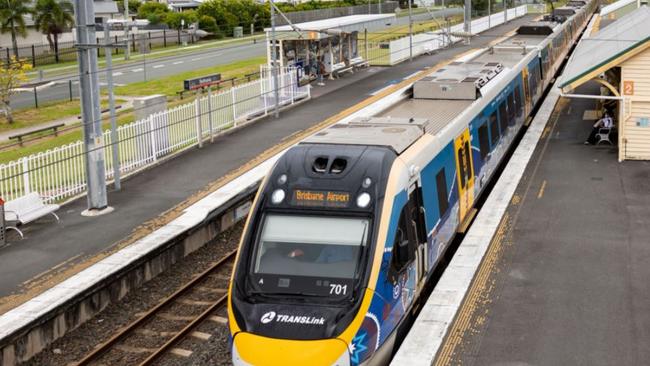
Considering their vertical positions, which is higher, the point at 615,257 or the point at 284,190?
the point at 284,190

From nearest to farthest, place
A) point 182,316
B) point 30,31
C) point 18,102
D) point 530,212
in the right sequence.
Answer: point 182,316, point 530,212, point 18,102, point 30,31

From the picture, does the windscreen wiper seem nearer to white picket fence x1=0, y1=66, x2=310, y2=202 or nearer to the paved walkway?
the paved walkway

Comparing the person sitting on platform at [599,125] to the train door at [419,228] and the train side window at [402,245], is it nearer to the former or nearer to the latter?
the train door at [419,228]

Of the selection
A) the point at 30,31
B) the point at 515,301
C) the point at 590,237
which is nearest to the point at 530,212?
the point at 590,237

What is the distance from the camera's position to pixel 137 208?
1934 cm

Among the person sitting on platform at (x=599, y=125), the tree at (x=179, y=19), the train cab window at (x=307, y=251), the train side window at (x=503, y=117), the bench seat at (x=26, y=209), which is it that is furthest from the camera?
the tree at (x=179, y=19)

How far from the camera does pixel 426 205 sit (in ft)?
40.3

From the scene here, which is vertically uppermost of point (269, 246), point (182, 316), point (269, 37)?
point (269, 37)

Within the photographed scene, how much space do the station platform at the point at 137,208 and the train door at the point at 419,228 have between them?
22.3ft

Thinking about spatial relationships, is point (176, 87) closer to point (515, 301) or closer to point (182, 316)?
point (182, 316)

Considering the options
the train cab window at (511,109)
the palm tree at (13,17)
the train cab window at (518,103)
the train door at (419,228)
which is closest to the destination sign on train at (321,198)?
the train door at (419,228)

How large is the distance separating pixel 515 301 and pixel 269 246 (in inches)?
170

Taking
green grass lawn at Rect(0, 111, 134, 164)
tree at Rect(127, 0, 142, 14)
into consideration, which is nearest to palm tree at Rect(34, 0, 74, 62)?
green grass lawn at Rect(0, 111, 134, 164)

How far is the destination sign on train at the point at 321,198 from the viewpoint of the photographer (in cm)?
1051
